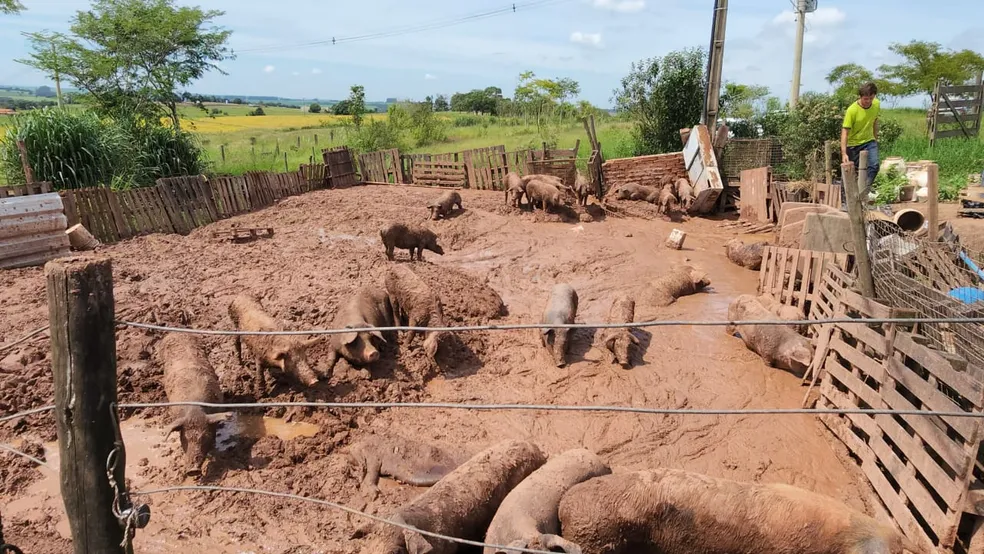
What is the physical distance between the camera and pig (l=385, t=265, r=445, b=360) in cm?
805

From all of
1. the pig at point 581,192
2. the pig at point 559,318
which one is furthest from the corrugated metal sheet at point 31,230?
the pig at point 581,192

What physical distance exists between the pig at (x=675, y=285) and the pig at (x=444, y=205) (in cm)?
656

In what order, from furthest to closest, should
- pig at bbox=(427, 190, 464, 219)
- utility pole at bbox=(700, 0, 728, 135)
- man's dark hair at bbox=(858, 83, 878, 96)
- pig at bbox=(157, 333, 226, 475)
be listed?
utility pole at bbox=(700, 0, 728, 135) < pig at bbox=(427, 190, 464, 219) < man's dark hair at bbox=(858, 83, 878, 96) < pig at bbox=(157, 333, 226, 475)

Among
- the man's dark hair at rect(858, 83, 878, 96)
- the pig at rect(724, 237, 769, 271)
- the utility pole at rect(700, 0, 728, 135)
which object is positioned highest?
the utility pole at rect(700, 0, 728, 135)

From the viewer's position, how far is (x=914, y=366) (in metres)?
5.22

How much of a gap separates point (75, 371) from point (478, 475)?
3188 mm

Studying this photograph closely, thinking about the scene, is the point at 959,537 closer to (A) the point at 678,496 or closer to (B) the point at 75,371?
(A) the point at 678,496

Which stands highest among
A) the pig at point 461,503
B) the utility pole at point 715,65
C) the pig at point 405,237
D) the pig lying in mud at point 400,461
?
the utility pole at point 715,65

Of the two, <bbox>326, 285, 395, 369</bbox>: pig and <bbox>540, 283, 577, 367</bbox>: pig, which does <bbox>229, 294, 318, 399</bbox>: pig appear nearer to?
<bbox>326, 285, 395, 369</bbox>: pig

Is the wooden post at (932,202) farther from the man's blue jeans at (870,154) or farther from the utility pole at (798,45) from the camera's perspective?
the utility pole at (798,45)

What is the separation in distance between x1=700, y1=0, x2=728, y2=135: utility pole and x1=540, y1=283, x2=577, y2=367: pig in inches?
429

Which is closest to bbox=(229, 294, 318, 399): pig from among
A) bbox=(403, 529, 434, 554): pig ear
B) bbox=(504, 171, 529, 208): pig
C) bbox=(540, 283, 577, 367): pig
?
bbox=(540, 283, 577, 367): pig

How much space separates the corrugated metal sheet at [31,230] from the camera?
35.9ft

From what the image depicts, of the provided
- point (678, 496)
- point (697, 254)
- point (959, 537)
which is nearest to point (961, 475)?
point (959, 537)
